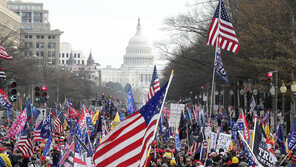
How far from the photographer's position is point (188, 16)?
→ 42.7 m

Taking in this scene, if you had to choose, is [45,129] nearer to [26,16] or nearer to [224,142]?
[224,142]

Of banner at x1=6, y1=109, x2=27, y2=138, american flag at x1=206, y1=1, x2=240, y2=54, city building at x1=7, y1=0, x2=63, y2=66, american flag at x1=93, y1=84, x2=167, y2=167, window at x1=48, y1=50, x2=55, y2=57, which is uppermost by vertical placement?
city building at x1=7, y1=0, x2=63, y2=66

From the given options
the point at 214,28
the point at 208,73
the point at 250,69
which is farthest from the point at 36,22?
the point at 214,28

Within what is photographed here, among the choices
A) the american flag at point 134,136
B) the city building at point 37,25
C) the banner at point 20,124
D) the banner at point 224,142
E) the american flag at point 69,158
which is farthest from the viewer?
the city building at point 37,25

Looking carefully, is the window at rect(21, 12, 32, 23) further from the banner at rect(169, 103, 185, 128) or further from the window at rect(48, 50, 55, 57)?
the banner at rect(169, 103, 185, 128)

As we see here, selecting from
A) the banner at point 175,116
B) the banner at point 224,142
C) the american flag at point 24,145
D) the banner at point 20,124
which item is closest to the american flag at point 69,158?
the american flag at point 24,145

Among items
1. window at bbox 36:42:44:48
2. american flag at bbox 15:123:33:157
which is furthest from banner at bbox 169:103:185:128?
window at bbox 36:42:44:48

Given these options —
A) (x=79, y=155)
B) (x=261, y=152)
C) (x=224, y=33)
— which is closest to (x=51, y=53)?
(x=224, y=33)

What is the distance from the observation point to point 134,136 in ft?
28.8

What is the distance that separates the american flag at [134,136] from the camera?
8703mm

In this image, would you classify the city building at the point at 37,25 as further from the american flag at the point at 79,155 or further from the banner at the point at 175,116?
the american flag at the point at 79,155

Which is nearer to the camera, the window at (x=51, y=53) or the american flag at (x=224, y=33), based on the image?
the american flag at (x=224, y=33)

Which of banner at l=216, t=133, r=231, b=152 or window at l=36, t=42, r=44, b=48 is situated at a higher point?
window at l=36, t=42, r=44, b=48

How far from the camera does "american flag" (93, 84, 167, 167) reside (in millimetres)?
8703
